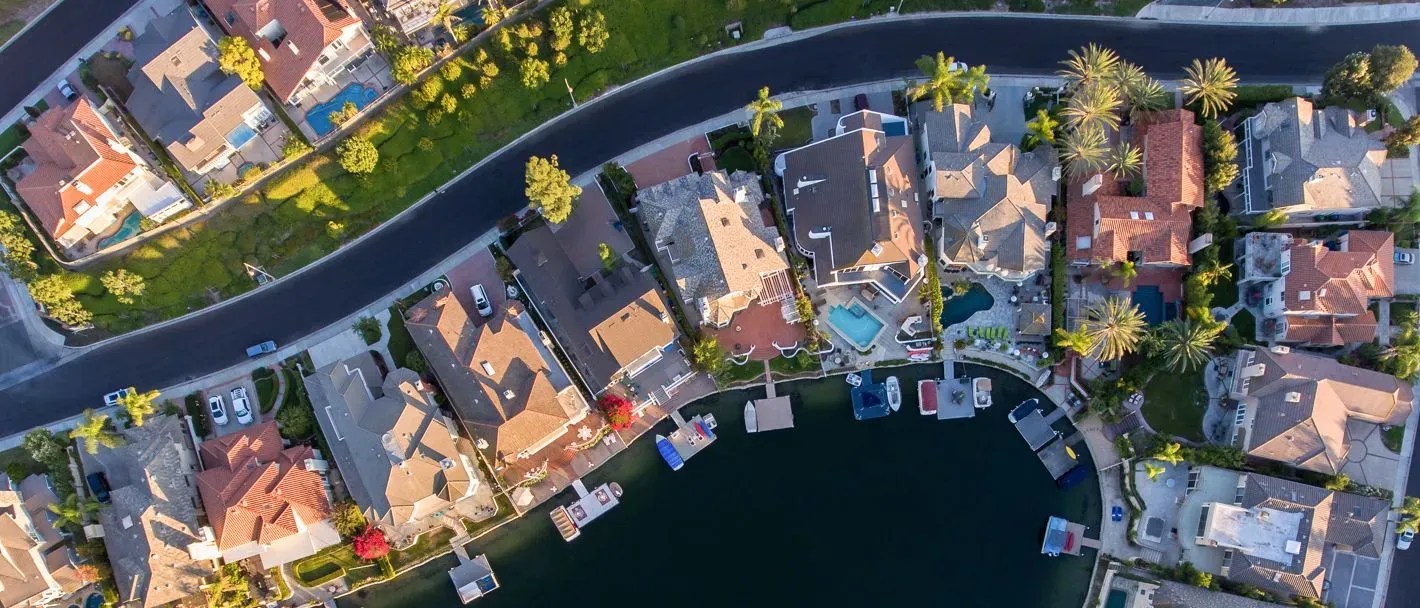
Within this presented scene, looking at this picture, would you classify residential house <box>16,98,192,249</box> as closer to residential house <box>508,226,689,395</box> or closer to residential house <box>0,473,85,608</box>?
residential house <box>0,473,85,608</box>

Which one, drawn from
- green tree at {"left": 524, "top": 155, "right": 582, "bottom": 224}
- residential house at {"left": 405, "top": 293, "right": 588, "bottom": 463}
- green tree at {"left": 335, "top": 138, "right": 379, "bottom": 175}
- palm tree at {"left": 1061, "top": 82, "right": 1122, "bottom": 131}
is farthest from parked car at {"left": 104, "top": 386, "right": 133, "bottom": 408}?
palm tree at {"left": 1061, "top": 82, "right": 1122, "bottom": 131}

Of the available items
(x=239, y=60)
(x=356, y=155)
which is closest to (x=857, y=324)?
(x=356, y=155)

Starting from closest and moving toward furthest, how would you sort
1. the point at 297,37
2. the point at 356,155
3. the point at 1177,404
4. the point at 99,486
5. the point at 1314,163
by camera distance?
the point at 1314,163
the point at 1177,404
the point at 99,486
the point at 356,155
the point at 297,37

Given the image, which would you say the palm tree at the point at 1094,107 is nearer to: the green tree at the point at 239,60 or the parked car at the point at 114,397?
the green tree at the point at 239,60

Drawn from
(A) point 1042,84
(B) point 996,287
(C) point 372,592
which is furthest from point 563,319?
(A) point 1042,84

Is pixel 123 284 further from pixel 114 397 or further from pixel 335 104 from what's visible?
pixel 335 104

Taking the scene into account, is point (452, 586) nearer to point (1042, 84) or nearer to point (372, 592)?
point (372, 592)
